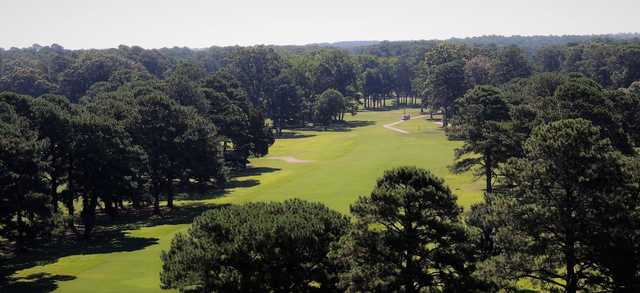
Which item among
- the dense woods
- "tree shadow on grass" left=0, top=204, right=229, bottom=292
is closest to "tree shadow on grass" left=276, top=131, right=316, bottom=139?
the dense woods

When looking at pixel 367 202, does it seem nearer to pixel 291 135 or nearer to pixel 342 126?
pixel 291 135

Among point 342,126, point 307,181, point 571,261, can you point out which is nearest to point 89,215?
point 307,181

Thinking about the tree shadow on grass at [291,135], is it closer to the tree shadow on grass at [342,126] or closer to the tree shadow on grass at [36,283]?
the tree shadow on grass at [342,126]

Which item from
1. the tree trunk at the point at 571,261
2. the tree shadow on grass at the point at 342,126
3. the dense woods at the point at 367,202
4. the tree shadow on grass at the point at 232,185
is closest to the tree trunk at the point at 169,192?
the dense woods at the point at 367,202

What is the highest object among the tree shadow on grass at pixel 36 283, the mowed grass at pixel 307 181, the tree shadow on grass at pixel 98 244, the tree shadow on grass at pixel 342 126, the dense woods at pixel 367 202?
the dense woods at pixel 367 202

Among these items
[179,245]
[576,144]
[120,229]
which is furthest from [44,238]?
[576,144]

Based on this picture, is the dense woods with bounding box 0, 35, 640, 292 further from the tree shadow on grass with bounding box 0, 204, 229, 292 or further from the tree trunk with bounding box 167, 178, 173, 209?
the tree shadow on grass with bounding box 0, 204, 229, 292
